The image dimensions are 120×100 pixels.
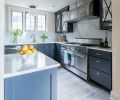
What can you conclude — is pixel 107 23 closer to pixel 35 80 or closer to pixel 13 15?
pixel 35 80

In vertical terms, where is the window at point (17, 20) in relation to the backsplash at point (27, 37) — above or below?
above

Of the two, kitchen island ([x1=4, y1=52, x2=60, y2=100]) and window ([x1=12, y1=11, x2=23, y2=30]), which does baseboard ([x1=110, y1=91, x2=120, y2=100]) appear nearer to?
kitchen island ([x1=4, y1=52, x2=60, y2=100])

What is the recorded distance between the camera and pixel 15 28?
5387 mm

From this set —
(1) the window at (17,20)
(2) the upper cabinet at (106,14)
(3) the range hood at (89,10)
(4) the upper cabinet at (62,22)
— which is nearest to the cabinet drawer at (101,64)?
(2) the upper cabinet at (106,14)

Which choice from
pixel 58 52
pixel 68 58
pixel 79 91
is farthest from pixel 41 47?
pixel 79 91

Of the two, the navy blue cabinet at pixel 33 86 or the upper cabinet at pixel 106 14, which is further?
the upper cabinet at pixel 106 14

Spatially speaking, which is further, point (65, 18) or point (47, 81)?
point (65, 18)

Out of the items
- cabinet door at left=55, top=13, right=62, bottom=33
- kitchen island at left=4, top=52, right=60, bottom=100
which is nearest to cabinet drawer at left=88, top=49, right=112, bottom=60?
kitchen island at left=4, top=52, right=60, bottom=100

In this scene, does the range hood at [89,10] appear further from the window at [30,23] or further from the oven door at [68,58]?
the window at [30,23]

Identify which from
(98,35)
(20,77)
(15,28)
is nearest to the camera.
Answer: (20,77)

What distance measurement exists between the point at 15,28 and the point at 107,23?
3766mm

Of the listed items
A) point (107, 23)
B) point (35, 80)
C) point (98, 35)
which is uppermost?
point (107, 23)

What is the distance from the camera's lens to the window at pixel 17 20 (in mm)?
5414

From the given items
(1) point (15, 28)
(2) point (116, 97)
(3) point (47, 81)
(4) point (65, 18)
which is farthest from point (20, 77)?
(1) point (15, 28)
